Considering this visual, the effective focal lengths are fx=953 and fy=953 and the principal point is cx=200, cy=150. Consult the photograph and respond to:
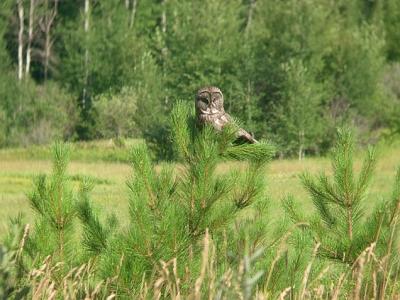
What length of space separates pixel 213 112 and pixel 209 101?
0.44 m

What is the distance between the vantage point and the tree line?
44562mm

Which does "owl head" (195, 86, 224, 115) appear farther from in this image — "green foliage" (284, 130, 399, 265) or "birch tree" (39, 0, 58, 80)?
"birch tree" (39, 0, 58, 80)

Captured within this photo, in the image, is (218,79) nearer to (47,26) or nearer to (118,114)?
(118,114)

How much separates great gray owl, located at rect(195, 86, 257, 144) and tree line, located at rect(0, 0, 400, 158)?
32.0 m

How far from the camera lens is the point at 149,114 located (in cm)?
4456

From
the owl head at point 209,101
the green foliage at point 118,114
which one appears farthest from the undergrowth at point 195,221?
the green foliage at point 118,114

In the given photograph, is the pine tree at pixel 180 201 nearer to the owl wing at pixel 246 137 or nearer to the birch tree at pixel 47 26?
the owl wing at pixel 246 137

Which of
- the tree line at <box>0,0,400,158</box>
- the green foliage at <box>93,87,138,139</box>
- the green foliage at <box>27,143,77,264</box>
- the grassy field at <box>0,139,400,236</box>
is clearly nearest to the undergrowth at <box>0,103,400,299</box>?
the green foliage at <box>27,143,77,264</box>

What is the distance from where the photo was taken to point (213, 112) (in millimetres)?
6652

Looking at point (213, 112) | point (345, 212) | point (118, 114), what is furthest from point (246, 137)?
point (118, 114)

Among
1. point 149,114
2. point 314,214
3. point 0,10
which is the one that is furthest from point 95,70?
point 314,214

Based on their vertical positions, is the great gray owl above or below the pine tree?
above

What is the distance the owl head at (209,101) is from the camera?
22.1 feet

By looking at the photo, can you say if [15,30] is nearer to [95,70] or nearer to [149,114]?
[95,70]
